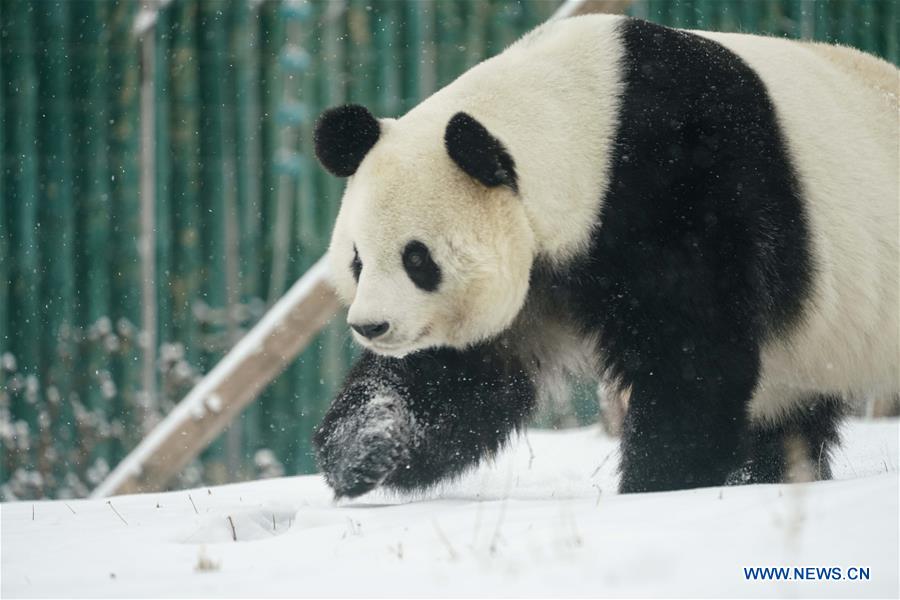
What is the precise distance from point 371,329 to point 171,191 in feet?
12.1

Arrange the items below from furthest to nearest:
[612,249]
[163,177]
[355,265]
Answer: [163,177] → [355,265] → [612,249]

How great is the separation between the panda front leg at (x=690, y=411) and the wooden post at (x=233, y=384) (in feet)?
7.13

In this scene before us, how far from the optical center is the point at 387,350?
3.49 m

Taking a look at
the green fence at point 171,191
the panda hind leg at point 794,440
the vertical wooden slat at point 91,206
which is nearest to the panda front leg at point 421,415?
the panda hind leg at point 794,440

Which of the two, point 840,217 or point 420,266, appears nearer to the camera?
point 420,266

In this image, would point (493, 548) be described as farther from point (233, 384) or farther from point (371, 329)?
point (233, 384)

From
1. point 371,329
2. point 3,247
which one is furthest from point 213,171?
point 371,329

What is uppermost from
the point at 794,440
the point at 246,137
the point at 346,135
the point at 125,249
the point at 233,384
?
the point at 346,135

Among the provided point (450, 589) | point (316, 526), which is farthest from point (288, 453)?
point (450, 589)

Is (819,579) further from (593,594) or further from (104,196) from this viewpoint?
(104,196)

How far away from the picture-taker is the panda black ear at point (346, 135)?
367 cm

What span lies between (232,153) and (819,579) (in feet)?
17.1

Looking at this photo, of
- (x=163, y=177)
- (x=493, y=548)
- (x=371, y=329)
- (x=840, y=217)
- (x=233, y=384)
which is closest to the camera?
(x=493, y=548)

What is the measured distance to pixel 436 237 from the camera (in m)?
3.49
